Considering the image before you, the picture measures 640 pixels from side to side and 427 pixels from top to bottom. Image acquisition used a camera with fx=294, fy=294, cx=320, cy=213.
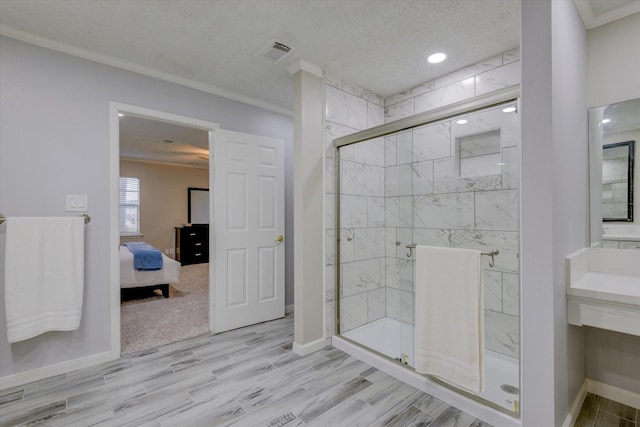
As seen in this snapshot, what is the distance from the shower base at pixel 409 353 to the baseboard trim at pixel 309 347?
0.73ft

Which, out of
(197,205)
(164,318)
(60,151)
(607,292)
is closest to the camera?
(607,292)

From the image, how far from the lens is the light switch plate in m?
2.30

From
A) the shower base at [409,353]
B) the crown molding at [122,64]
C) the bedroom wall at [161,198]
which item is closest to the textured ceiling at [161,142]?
the bedroom wall at [161,198]

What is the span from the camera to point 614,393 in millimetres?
1863

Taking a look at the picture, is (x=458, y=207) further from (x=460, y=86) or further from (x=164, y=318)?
(x=164, y=318)

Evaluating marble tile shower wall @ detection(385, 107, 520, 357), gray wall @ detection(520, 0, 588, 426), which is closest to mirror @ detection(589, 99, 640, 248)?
marble tile shower wall @ detection(385, 107, 520, 357)

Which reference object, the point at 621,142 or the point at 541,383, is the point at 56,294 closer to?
the point at 541,383

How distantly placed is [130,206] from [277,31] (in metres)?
6.17

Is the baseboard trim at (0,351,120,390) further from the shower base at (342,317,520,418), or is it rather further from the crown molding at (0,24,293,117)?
the crown molding at (0,24,293,117)

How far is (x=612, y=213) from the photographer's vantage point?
6.16 feet

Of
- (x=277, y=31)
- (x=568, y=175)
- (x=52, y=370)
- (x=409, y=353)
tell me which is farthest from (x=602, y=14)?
(x=52, y=370)

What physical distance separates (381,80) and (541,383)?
264cm

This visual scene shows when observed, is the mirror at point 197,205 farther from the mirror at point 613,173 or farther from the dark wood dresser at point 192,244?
the mirror at point 613,173

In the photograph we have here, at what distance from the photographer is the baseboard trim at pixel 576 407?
5.22 ft
